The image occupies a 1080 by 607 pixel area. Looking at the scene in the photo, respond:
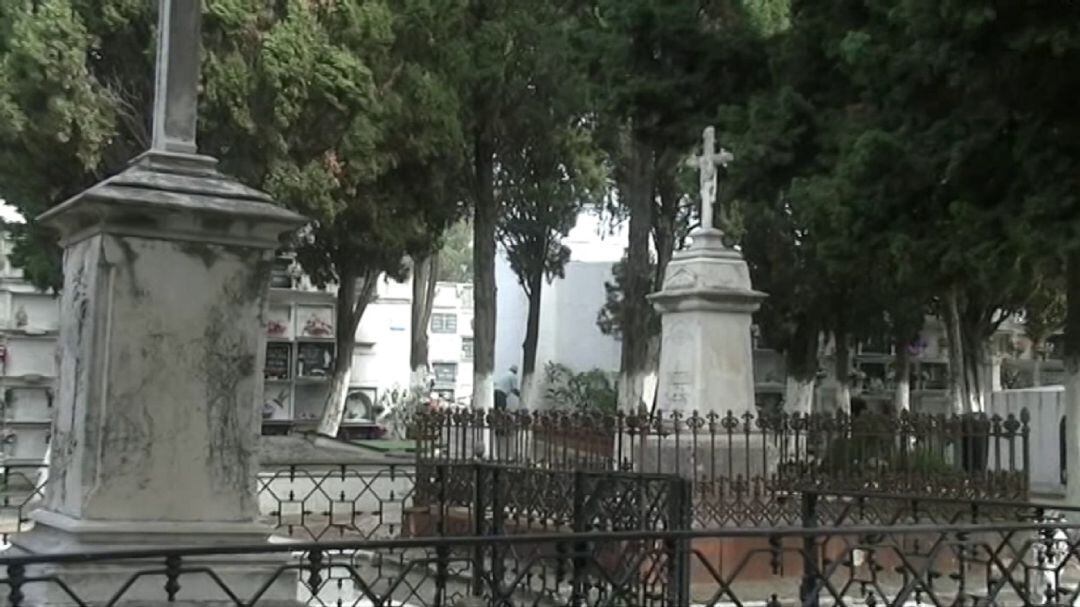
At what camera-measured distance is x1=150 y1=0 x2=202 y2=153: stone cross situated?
256 inches

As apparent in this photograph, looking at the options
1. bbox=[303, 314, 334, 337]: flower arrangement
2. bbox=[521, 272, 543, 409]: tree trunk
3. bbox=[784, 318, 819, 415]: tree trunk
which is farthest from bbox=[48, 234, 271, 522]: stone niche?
bbox=[303, 314, 334, 337]: flower arrangement

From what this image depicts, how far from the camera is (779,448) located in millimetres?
14344

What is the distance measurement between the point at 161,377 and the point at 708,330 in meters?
10.2

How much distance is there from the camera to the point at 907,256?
43.7 ft

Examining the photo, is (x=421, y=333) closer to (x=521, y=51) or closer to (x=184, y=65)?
(x=521, y=51)

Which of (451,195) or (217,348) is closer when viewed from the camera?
(217,348)

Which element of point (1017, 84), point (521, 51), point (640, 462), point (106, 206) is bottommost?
point (640, 462)

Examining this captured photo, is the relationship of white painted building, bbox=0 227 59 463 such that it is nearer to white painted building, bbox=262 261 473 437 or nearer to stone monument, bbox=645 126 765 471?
white painted building, bbox=262 261 473 437

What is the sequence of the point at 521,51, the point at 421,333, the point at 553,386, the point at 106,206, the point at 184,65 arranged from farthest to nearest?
the point at 553,386, the point at 421,333, the point at 521,51, the point at 184,65, the point at 106,206

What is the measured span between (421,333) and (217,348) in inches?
1249

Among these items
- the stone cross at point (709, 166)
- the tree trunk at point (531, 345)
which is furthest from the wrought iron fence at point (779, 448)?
the tree trunk at point (531, 345)

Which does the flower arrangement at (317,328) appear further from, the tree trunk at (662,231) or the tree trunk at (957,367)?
the tree trunk at (957,367)

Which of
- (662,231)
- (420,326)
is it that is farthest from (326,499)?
(420,326)

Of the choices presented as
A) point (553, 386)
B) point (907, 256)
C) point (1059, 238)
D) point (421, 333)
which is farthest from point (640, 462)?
point (553, 386)
